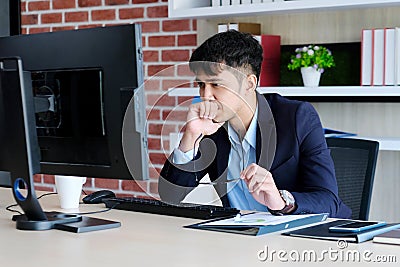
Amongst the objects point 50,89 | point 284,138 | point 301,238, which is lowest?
A: point 301,238

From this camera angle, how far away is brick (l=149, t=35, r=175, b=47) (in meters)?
3.85

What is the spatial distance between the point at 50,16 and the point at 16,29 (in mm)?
259

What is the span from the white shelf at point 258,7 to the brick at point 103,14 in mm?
587

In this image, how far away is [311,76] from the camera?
10.6ft

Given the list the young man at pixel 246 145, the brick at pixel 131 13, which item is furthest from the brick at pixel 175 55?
the young man at pixel 246 145

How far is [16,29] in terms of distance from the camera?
4.41 m

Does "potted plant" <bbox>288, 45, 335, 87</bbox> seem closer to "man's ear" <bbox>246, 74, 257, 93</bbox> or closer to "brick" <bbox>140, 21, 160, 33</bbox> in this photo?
"brick" <bbox>140, 21, 160, 33</bbox>

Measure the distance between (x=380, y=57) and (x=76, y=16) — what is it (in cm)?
178

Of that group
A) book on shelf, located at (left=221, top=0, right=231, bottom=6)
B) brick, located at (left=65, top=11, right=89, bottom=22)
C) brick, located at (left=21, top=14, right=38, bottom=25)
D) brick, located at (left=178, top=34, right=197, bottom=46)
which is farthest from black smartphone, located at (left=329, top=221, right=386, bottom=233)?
brick, located at (left=21, top=14, right=38, bottom=25)

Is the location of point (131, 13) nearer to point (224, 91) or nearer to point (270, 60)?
point (270, 60)

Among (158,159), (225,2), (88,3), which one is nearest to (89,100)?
(158,159)

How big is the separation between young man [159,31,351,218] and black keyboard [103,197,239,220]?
30 mm

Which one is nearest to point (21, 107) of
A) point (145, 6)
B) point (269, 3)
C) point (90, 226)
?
point (90, 226)

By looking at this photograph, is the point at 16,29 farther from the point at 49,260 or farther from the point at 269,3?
the point at 49,260
